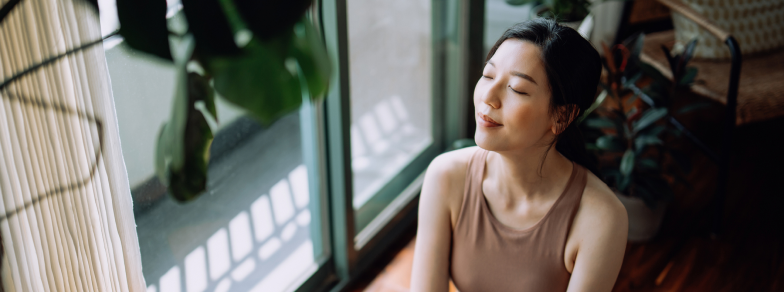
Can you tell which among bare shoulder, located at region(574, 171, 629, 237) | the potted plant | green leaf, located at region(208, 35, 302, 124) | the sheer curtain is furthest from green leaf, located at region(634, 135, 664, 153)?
green leaf, located at region(208, 35, 302, 124)

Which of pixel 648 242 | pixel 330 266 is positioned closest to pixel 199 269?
pixel 330 266

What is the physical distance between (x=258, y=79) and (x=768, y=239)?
7.44 ft

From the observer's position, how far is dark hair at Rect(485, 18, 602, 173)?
3.19 feet

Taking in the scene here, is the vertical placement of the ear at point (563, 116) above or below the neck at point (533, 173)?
above

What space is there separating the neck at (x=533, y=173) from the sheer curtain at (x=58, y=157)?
2.23 ft

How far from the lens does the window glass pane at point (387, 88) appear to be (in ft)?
6.41

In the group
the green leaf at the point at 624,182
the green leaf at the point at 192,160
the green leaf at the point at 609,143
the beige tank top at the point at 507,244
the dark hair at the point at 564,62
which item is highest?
the green leaf at the point at 192,160

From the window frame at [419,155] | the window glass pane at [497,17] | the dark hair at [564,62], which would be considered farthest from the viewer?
the window glass pane at [497,17]

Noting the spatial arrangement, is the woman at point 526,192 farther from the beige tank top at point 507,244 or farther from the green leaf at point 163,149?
the green leaf at point 163,149

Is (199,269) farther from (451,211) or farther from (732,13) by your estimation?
(732,13)

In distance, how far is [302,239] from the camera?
1.88 m

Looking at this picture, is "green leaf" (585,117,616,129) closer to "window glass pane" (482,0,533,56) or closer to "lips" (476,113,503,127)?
"window glass pane" (482,0,533,56)

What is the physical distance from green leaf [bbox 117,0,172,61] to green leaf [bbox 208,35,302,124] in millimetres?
46

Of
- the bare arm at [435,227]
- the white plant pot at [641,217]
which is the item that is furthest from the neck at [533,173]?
the white plant pot at [641,217]
